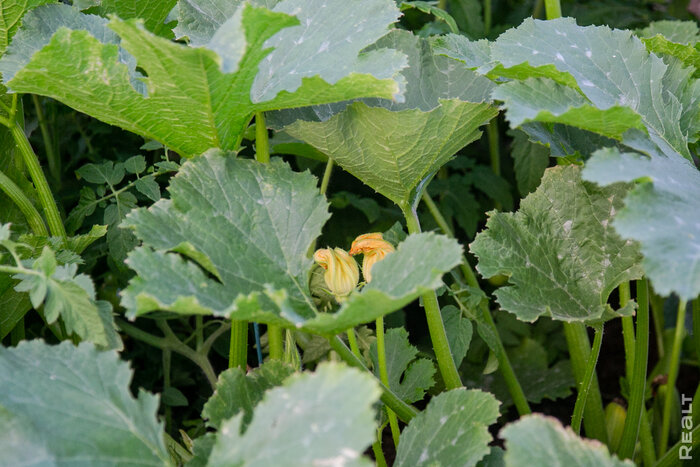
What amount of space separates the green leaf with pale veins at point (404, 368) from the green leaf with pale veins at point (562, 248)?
0.72 ft

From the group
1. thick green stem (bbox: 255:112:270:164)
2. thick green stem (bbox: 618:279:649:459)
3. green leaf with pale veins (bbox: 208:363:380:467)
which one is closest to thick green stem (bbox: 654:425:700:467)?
thick green stem (bbox: 618:279:649:459)

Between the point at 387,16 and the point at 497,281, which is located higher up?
the point at 387,16

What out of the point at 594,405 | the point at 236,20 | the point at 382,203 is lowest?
the point at 594,405

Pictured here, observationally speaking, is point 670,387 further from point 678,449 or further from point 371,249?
point 371,249

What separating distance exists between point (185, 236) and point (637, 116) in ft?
2.20

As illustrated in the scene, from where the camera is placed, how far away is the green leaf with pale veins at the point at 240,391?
3.36ft

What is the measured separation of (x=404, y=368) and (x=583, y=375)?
1.33ft

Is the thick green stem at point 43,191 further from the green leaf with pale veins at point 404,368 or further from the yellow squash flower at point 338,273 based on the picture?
the green leaf with pale veins at point 404,368

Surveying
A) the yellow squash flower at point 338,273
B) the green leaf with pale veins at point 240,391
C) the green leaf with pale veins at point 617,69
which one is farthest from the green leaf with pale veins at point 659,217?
the green leaf with pale veins at point 240,391

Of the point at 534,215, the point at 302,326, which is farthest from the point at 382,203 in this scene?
the point at 302,326

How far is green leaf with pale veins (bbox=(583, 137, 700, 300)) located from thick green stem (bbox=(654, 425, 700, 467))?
402mm

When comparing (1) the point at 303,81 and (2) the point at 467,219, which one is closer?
(1) the point at 303,81

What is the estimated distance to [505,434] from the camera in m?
0.84

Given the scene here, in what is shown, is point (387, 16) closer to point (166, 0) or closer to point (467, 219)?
point (166, 0)
